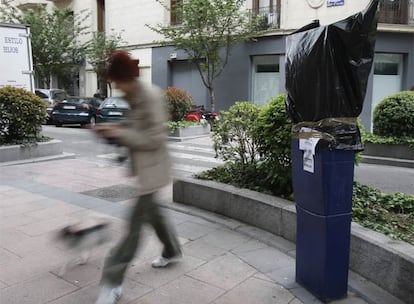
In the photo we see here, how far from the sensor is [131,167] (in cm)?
331

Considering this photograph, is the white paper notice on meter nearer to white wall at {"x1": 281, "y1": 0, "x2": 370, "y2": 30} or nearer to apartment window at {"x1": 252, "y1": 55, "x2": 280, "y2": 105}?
white wall at {"x1": 281, "y1": 0, "x2": 370, "y2": 30}

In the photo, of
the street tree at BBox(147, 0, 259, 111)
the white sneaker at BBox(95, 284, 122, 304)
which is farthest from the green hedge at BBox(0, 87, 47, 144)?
the street tree at BBox(147, 0, 259, 111)

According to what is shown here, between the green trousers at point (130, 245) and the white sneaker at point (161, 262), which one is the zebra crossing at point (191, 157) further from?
the green trousers at point (130, 245)

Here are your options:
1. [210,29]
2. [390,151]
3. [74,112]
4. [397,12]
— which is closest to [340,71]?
[390,151]

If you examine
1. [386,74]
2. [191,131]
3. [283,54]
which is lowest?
[191,131]

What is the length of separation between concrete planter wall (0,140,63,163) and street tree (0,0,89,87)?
18285 millimetres

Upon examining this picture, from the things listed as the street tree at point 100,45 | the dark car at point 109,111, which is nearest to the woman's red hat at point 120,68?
the dark car at point 109,111

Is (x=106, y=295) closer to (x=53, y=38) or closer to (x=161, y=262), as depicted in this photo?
(x=161, y=262)

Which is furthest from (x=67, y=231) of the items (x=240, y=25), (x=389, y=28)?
(x=389, y=28)

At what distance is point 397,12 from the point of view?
63.3 ft

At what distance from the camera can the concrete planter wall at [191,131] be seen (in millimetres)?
15000

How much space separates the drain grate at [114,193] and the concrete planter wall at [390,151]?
636 centimetres

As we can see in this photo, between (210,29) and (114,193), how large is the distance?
13.6 m

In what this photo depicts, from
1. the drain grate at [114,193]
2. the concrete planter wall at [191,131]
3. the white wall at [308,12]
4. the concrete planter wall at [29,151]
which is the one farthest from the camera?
the white wall at [308,12]
